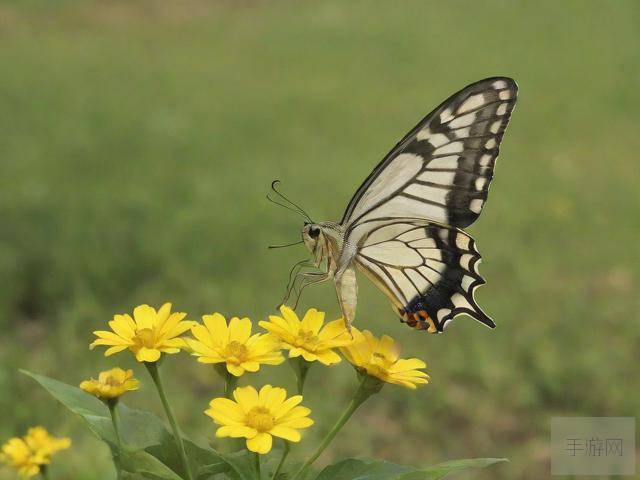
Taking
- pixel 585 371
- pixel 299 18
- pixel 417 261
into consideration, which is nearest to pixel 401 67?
pixel 299 18

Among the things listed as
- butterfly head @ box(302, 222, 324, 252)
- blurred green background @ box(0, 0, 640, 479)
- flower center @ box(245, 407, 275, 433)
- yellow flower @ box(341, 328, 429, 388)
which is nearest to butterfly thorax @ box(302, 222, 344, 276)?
butterfly head @ box(302, 222, 324, 252)

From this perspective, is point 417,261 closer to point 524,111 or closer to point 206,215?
point 206,215

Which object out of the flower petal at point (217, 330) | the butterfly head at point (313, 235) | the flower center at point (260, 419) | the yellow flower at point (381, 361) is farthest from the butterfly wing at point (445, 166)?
the flower center at point (260, 419)

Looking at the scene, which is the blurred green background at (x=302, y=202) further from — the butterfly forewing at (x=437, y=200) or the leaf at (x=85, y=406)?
the leaf at (x=85, y=406)

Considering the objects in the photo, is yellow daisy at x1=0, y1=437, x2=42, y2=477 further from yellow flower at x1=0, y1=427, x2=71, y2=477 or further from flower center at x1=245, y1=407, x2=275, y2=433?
flower center at x1=245, y1=407, x2=275, y2=433

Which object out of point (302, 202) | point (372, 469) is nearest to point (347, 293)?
point (372, 469)

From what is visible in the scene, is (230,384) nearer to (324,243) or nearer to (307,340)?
(307,340)
